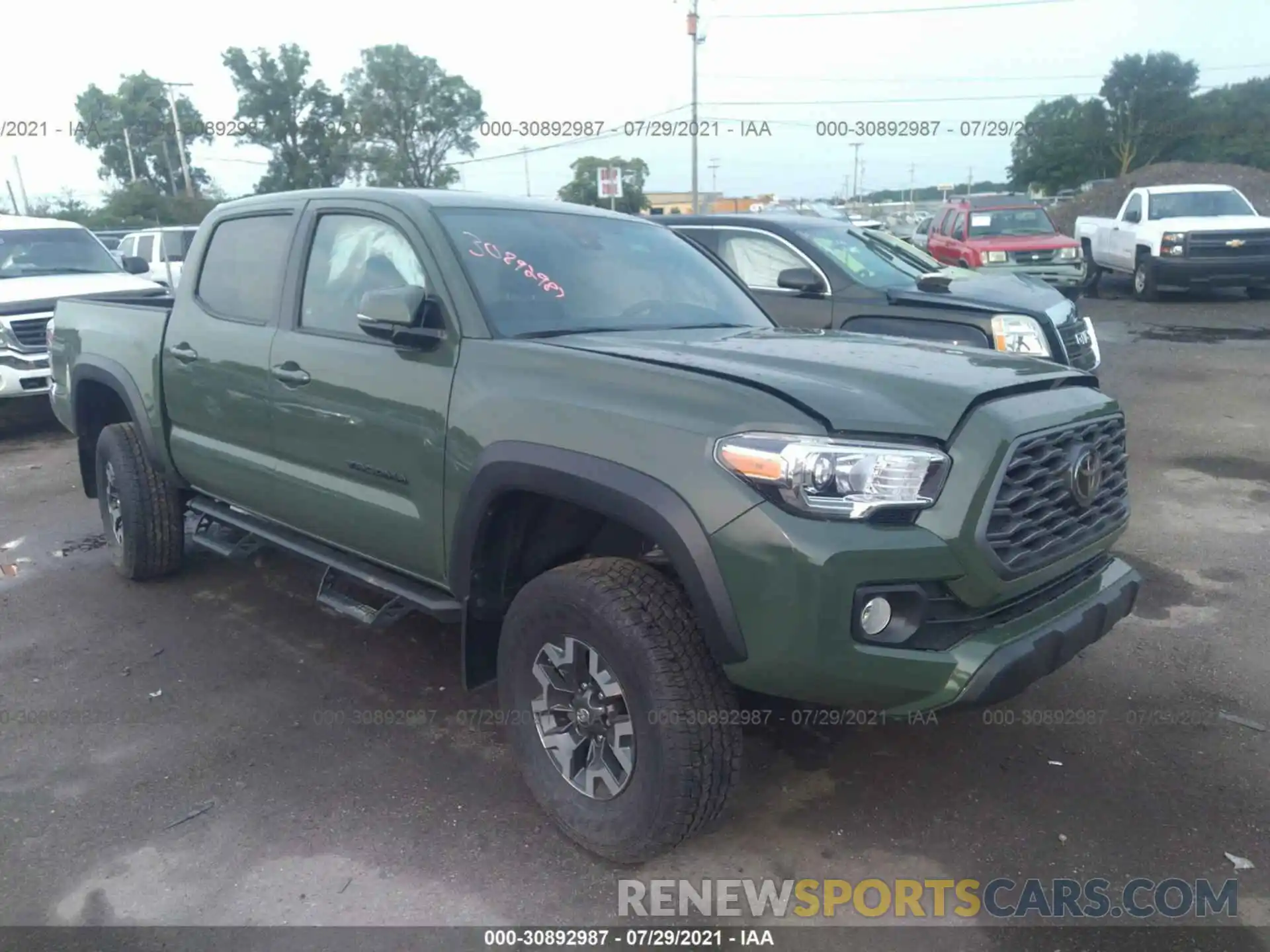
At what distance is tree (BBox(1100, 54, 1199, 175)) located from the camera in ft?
166

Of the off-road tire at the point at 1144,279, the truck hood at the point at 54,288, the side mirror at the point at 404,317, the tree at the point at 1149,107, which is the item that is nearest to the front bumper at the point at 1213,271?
the off-road tire at the point at 1144,279

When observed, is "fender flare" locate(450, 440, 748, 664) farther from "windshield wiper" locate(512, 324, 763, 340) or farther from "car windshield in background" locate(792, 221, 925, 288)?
"car windshield in background" locate(792, 221, 925, 288)

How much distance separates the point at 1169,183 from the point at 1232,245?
1666 cm

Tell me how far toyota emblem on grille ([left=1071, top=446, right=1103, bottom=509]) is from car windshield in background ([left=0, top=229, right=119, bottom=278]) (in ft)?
33.7

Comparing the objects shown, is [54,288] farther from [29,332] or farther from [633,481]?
[633,481]

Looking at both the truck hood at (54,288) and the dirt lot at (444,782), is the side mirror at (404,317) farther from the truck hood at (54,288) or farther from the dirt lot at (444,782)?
the truck hood at (54,288)

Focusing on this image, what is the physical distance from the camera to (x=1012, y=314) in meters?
6.52

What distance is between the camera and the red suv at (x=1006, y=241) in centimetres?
1498

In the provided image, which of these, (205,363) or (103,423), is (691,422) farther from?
(103,423)

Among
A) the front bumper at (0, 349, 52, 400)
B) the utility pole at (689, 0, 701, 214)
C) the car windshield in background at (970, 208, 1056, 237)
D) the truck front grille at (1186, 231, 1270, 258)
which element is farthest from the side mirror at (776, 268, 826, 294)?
the utility pole at (689, 0, 701, 214)

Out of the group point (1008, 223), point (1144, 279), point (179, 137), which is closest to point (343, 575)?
point (1008, 223)

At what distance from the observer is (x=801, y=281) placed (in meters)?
6.02

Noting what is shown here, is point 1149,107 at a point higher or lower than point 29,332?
higher

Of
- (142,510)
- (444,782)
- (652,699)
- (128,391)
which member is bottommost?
(444,782)
